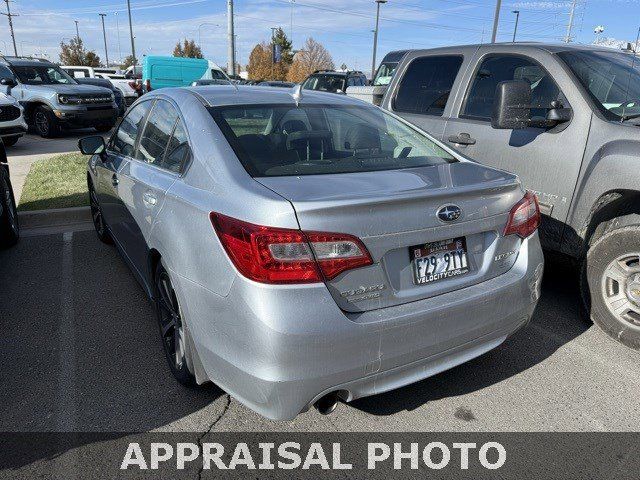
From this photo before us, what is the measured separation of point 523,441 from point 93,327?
113 inches

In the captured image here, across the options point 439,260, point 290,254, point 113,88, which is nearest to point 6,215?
point 290,254

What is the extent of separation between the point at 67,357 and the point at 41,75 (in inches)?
546

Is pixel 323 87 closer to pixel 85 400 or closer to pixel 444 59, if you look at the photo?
pixel 444 59

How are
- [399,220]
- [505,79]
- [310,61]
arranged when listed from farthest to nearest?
[310,61] < [505,79] < [399,220]

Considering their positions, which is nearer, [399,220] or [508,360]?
[399,220]

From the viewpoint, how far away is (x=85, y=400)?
282cm

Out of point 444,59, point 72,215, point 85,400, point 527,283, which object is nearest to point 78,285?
point 85,400

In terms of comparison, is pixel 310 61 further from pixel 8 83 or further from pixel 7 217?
pixel 7 217

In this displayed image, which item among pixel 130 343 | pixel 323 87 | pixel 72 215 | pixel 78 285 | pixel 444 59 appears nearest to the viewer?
pixel 130 343

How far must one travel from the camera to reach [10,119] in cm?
1095

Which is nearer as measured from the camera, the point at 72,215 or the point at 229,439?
the point at 229,439

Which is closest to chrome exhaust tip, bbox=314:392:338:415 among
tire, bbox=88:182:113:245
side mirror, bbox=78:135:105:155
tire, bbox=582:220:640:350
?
tire, bbox=582:220:640:350

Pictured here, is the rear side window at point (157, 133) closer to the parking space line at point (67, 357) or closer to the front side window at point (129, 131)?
the front side window at point (129, 131)

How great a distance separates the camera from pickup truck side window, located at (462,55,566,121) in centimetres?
392
